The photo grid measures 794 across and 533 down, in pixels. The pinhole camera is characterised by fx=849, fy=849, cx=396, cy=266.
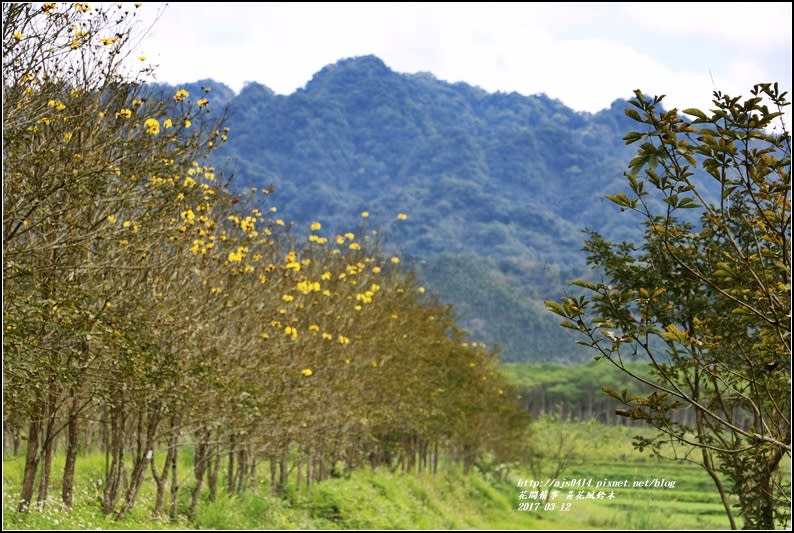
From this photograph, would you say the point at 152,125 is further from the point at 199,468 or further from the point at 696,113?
the point at 199,468

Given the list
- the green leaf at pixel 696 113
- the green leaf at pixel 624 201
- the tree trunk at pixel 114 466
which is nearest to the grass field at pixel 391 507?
the tree trunk at pixel 114 466

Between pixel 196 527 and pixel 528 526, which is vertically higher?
pixel 196 527

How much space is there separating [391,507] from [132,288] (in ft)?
51.2

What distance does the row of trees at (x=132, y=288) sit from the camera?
27.9 feet

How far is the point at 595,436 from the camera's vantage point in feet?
215

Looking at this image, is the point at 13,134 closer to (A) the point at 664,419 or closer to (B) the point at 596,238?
(A) the point at 664,419

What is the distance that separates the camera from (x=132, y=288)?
1082cm

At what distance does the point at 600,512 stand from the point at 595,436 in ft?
69.2

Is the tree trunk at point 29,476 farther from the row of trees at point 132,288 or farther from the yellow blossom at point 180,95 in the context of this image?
the yellow blossom at point 180,95

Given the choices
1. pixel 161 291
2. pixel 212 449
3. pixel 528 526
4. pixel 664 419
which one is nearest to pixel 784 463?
pixel 528 526

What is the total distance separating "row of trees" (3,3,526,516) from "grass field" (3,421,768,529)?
545mm

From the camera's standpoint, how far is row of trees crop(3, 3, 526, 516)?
850 cm

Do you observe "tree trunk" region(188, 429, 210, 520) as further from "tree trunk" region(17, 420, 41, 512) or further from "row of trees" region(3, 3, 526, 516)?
"tree trunk" region(17, 420, 41, 512)

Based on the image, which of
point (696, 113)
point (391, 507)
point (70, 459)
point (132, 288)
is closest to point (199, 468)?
point (70, 459)
